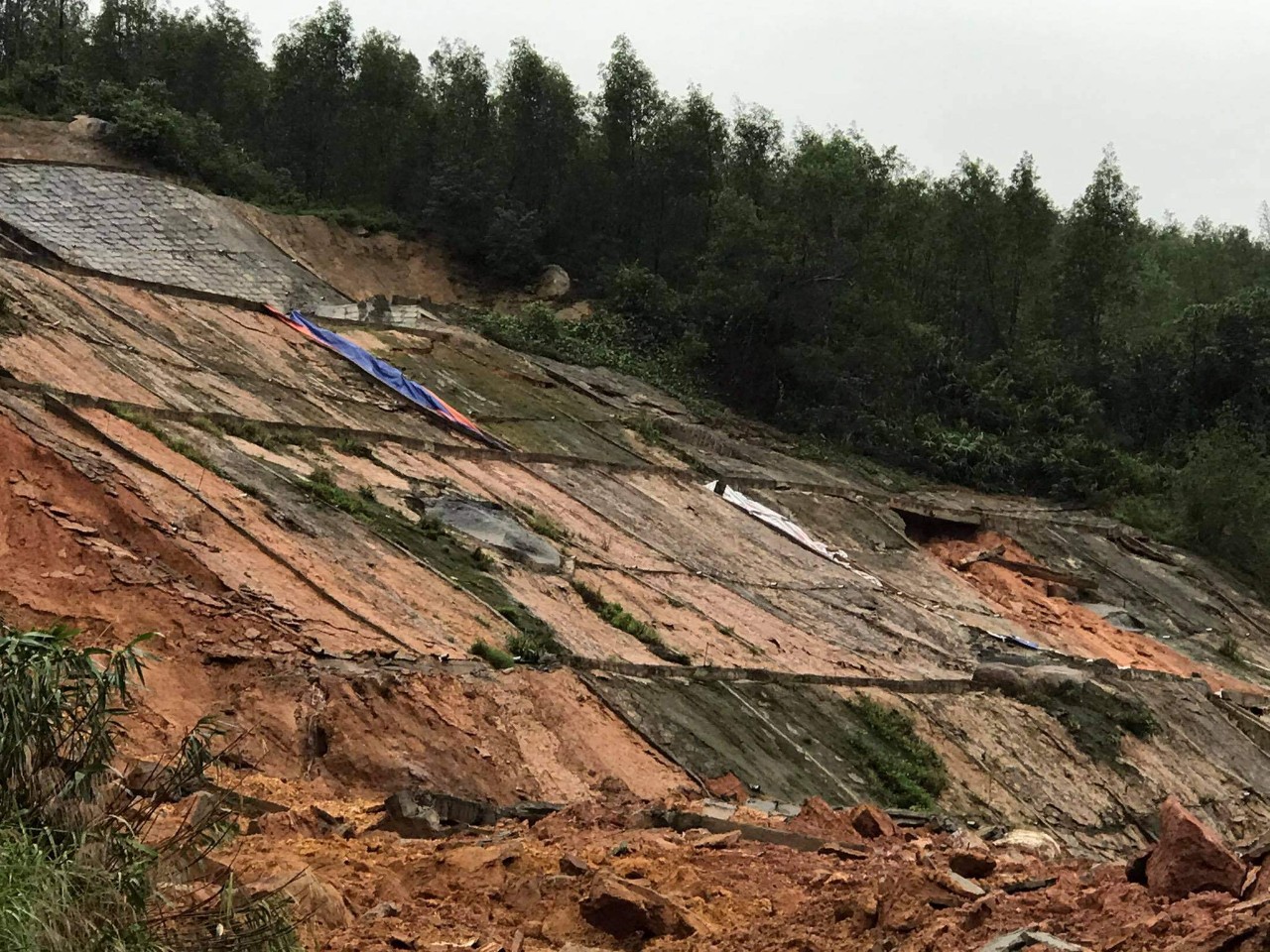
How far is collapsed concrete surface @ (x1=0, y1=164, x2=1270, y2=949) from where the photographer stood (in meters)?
10.2

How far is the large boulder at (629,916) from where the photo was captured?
6.57 m

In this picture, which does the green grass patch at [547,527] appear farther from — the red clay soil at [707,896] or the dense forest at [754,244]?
the dense forest at [754,244]

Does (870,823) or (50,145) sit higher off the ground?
(50,145)

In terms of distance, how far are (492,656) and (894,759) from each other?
427cm

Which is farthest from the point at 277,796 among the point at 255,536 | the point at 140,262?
the point at 140,262

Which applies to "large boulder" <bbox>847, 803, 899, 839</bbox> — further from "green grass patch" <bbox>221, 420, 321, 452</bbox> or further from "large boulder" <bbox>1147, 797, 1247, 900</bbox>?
"green grass patch" <bbox>221, 420, 321, 452</bbox>

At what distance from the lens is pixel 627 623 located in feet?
48.3

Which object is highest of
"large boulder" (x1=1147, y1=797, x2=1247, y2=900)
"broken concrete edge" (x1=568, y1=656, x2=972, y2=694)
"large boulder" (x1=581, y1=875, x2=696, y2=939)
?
"large boulder" (x1=1147, y1=797, x2=1247, y2=900)

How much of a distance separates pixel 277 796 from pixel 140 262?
21888 millimetres

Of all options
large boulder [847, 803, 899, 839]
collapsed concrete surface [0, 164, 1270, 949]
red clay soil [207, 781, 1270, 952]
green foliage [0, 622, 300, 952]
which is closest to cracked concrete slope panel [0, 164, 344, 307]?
collapsed concrete surface [0, 164, 1270, 949]

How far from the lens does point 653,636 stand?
14.6 m

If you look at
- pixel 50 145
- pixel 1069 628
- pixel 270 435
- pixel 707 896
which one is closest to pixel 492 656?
pixel 707 896

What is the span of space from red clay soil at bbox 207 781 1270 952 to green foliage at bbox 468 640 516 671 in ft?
11.4

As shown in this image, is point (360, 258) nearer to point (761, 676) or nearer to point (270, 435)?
point (270, 435)
